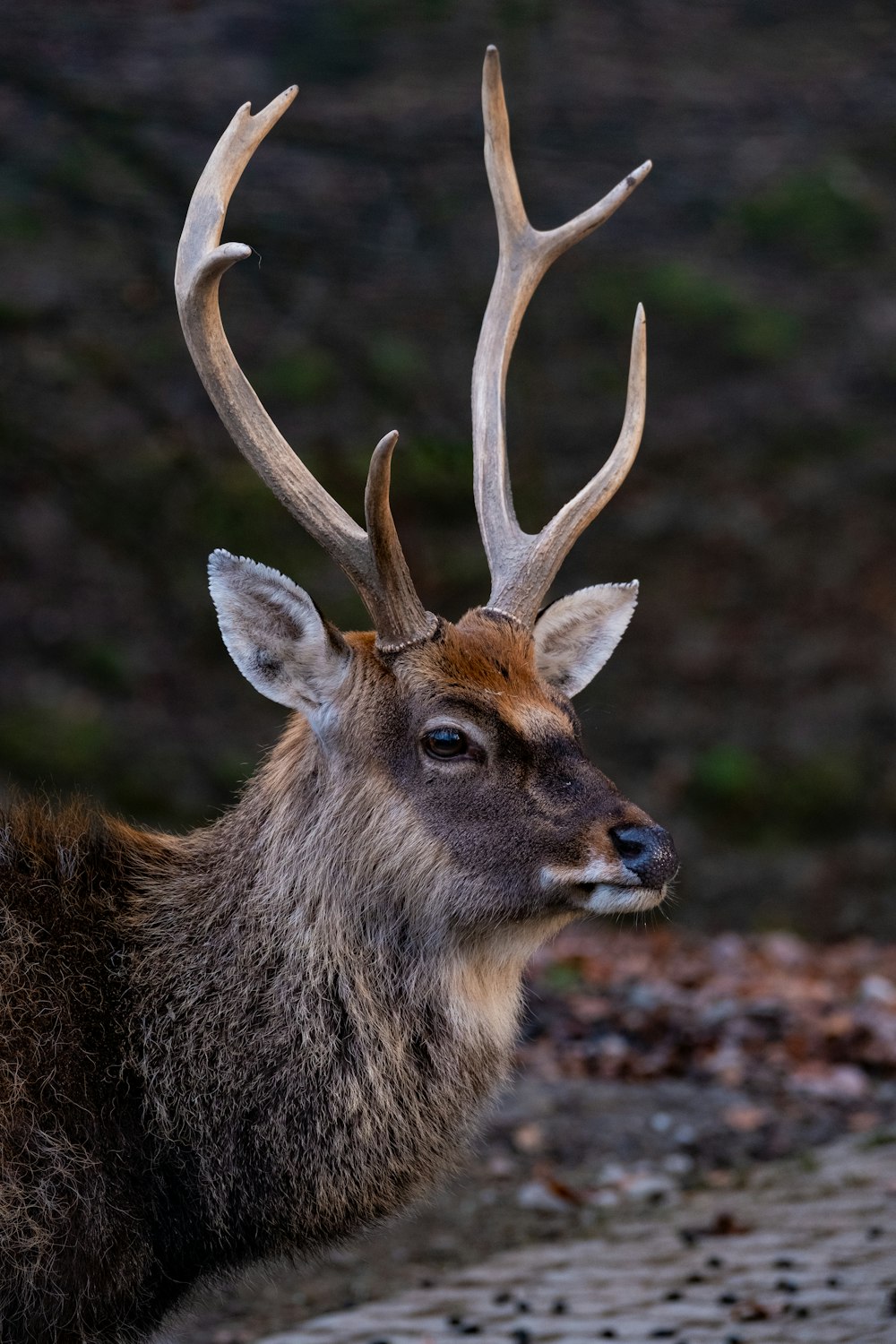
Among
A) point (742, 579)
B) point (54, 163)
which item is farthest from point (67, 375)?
point (742, 579)

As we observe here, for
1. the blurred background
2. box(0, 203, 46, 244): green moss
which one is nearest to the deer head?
the blurred background

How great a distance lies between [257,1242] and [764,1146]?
338cm

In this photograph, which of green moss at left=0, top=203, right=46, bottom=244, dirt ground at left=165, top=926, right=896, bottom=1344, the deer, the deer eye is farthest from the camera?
green moss at left=0, top=203, right=46, bottom=244

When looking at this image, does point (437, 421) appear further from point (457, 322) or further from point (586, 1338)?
point (586, 1338)

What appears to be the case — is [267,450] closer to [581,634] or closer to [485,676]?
[485,676]

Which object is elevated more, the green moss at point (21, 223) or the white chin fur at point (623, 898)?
the green moss at point (21, 223)

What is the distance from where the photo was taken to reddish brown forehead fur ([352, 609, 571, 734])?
409cm

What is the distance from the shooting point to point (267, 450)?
426cm

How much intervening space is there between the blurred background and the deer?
597 centimetres

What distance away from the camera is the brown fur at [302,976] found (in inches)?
149

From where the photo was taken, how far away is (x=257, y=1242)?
3896 mm

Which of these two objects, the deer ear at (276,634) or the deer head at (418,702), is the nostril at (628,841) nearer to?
the deer head at (418,702)

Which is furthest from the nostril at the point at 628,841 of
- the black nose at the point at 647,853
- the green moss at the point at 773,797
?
the green moss at the point at 773,797

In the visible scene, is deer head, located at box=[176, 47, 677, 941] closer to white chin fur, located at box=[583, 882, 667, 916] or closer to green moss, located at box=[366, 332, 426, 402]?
white chin fur, located at box=[583, 882, 667, 916]
